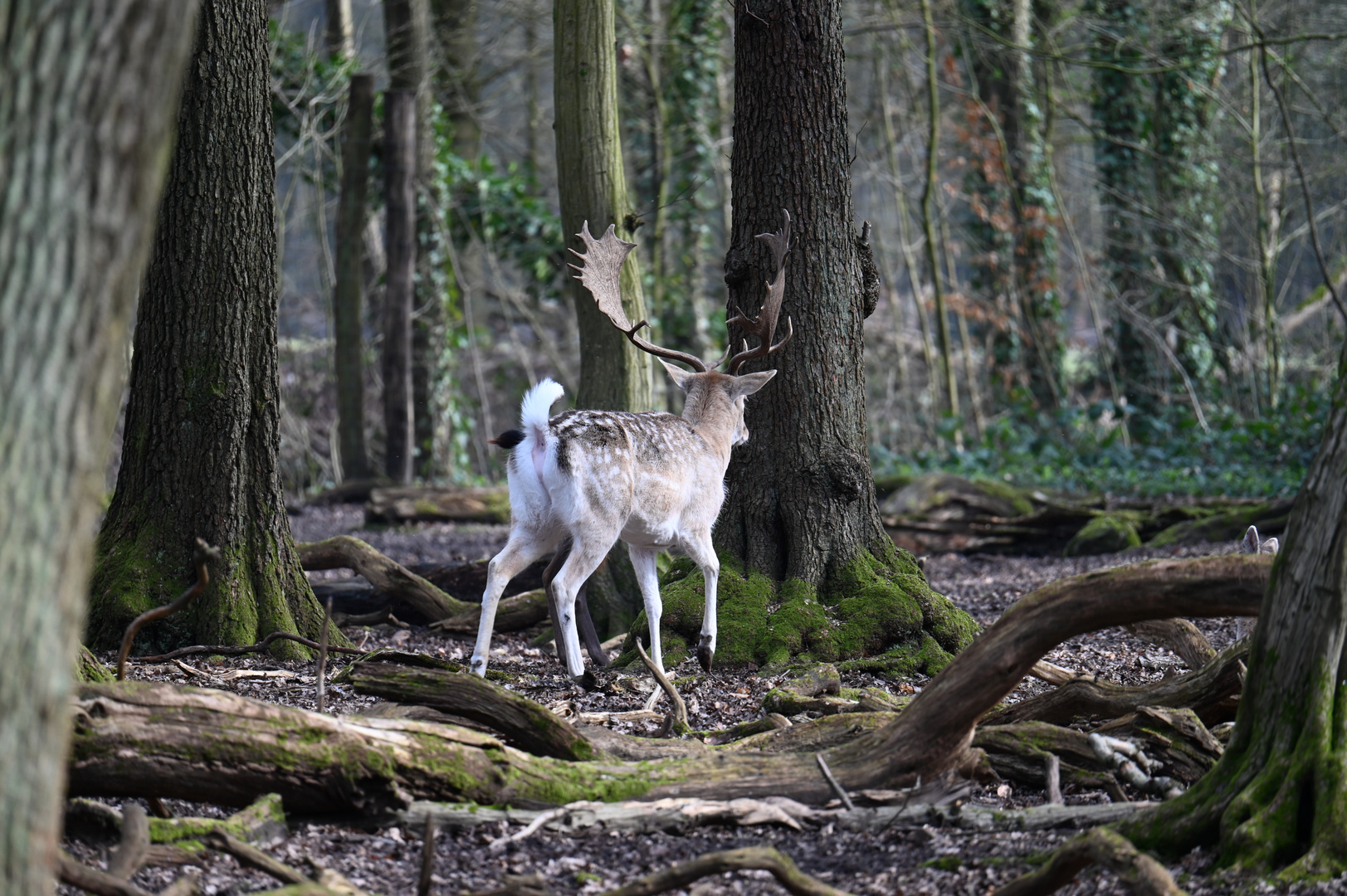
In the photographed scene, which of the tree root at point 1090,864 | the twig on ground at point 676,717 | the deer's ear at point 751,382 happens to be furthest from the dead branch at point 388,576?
the tree root at point 1090,864

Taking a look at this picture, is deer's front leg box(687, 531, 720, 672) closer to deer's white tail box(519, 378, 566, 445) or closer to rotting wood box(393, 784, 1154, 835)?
deer's white tail box(519, 378, 566, 445)

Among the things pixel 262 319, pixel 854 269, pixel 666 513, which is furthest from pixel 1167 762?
pixel 262 319

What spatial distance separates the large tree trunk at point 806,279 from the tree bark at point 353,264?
8.50 meters

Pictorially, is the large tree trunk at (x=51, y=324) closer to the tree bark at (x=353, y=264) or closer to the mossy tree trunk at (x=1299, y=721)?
the mossy tree trunk at (x=1299, y=721)

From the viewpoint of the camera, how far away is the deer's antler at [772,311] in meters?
6.37

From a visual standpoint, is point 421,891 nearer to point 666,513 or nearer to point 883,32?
point 666,513

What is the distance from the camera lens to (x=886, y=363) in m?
21.3

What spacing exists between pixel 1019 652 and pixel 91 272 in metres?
2.76

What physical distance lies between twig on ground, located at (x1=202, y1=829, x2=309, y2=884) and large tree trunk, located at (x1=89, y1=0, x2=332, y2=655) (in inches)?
121

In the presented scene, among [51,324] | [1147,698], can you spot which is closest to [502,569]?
[1147,698]

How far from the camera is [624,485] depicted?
623cm

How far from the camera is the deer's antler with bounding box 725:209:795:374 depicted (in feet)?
20.9

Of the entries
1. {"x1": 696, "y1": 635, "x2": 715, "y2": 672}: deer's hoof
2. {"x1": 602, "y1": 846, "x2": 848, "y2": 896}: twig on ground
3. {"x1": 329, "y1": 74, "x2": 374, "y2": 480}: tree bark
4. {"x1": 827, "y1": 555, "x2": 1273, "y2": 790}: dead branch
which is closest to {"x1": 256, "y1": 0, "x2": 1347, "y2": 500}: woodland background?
{"x1": 329, "y1": 74, "x2": 374, "y2": 480}: tree bark

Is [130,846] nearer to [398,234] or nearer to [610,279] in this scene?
[610,279]
